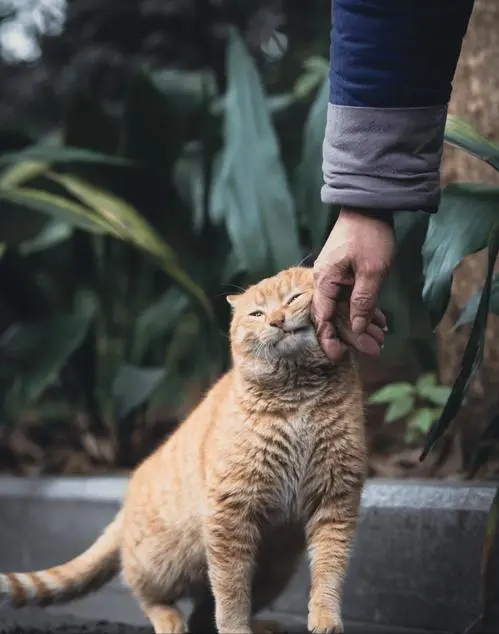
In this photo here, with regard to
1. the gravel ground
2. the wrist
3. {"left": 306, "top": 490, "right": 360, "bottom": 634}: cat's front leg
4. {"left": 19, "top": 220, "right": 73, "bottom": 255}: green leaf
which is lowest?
the gravel ground

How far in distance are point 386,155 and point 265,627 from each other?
1206 millimetres

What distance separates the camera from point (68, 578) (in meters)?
2.32

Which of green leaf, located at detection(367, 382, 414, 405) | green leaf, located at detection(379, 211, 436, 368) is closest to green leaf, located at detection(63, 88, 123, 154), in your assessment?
green leaf, located at detection(379, 211, 436, 368)

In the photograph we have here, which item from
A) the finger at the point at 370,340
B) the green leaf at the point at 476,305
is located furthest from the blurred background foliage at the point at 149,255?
the finger at the point at 370,340

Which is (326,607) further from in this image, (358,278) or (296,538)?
(358,278)

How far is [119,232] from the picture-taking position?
116 inches

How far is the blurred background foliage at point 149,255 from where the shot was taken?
119 inches

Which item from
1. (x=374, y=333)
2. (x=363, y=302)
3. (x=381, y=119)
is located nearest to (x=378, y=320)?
(x=374, y=333)

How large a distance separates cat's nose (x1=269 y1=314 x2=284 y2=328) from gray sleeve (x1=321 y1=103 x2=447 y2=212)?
380 mm

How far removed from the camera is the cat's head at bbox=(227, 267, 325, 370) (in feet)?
6.11

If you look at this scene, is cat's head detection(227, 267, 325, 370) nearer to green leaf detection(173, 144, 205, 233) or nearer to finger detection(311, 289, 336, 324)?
finger detection(311, 289, 336, 324)

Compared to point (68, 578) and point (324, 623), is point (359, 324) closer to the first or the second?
point (324, 623)

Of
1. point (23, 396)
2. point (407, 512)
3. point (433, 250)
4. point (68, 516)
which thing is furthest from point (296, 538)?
point (23, 396)

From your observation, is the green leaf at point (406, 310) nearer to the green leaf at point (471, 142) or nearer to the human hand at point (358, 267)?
the green leaf at point (471, 142)
